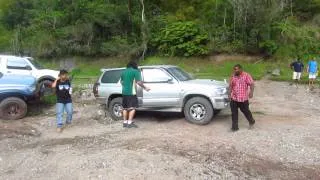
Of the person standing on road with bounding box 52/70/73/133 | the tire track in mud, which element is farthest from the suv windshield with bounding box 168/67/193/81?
the person standing on road with bounding box 52/70/73/133

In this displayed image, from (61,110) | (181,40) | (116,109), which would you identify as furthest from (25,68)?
(181,40)

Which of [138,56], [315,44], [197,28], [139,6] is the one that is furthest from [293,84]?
[139,6]

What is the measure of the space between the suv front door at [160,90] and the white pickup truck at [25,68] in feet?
16.3

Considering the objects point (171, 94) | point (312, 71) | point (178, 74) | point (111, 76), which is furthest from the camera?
point (312, 71)

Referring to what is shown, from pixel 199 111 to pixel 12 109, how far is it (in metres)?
5.60

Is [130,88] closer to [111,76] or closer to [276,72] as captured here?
[111,76]

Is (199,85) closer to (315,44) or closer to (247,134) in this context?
(247,134)

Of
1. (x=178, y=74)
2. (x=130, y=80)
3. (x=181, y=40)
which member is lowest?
(x=130, y=80)

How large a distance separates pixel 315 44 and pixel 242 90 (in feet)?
61.0

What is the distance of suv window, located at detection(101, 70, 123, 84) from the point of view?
12.6 meters

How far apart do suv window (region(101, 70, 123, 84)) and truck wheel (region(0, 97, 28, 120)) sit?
8.35ft

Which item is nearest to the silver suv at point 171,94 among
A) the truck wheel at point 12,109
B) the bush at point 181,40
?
the truck wheel at point 12,109

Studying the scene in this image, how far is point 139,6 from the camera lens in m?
34.2

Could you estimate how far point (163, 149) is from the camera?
28.6 ft
